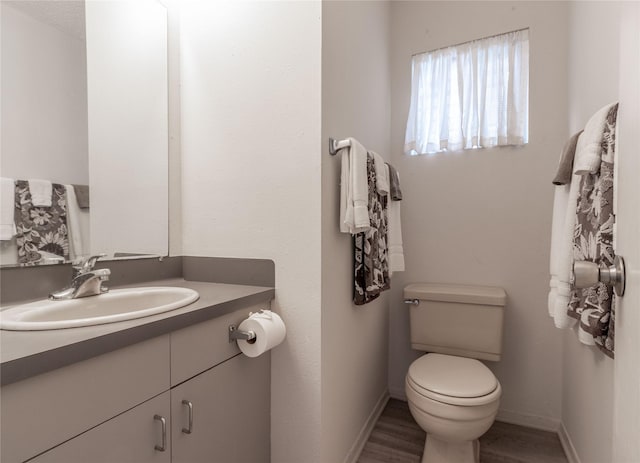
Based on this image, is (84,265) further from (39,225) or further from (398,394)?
(398,394)

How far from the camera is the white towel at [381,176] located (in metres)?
1.49

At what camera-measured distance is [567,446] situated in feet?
5.23

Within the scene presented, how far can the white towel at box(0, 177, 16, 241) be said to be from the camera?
0.95m

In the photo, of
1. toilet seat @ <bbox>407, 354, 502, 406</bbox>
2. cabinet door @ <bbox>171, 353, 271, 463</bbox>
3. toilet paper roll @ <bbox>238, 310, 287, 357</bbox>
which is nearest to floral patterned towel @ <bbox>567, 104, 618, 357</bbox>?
toilet seat @ <bbox>407, 354, 502, 406</bbox>

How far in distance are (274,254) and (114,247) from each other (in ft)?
2.02

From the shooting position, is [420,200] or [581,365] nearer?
[581,365]

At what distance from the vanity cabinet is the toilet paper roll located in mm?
36

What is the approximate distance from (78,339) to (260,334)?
1.71 ft

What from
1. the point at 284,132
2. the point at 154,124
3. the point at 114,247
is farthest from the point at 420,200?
the point at 114,247

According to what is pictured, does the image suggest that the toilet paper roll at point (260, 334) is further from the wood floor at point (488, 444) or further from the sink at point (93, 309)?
the wood floor at point (488, 444)

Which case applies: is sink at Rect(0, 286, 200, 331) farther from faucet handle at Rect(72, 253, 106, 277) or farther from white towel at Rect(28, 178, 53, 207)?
white towel at Rect(28, 178, 53, 207)

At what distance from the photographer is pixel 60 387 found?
24.8 inches

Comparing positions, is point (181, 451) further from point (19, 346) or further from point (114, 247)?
point (114, 247)

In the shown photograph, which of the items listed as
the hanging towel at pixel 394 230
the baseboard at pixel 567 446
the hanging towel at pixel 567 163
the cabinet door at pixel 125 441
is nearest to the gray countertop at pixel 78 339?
the cabinet door at pixel 125 441
